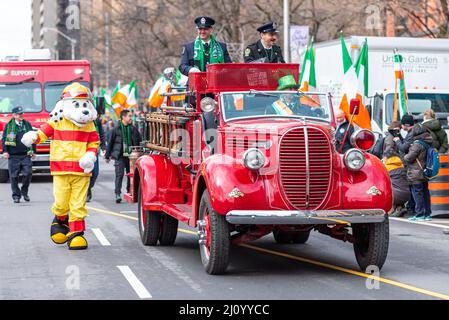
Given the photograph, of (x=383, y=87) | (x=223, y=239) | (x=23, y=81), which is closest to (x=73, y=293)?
(x=223, y=239)

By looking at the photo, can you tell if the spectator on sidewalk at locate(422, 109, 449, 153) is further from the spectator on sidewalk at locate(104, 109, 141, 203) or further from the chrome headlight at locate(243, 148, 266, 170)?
the chrome headlight at locate(243, 148, 266, 170)

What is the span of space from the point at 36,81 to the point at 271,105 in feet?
55.5

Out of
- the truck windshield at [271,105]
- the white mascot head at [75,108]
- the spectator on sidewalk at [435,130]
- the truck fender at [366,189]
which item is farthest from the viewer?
the spectator on sidewalk at [435,130]

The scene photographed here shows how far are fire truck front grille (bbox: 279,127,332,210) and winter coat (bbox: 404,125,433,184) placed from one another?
A: 6.84 meters

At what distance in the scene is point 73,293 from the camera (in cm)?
923

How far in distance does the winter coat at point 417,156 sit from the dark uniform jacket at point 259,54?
4680 mm

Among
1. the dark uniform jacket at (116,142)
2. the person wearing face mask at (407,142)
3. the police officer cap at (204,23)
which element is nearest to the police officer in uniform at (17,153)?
the dark uniform jacket at (116,142)

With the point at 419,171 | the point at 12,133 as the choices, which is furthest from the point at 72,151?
the point at 12,133

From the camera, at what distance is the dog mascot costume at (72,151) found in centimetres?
1232

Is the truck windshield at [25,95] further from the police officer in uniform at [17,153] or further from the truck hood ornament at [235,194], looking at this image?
the truck hood ornament at [235,194]

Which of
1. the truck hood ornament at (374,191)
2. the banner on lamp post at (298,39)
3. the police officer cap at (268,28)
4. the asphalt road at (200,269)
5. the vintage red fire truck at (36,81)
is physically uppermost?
the banner on lamp post at (298,39)

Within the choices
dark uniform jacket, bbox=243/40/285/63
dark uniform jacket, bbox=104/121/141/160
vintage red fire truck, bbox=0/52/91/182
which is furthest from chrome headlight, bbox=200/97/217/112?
vintage red fire truck, bbox=0/52/91/182
